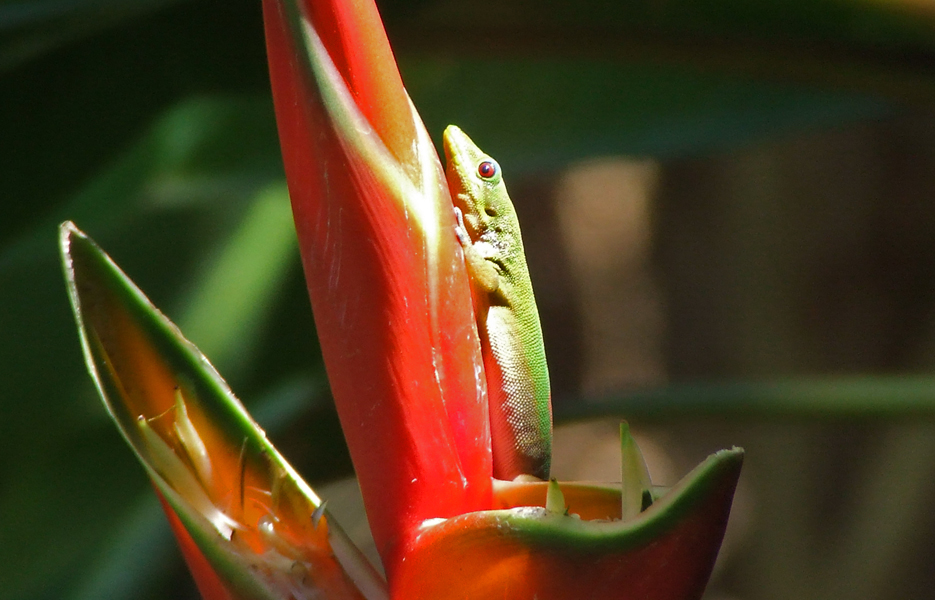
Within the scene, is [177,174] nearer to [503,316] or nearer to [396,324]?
[503,316]

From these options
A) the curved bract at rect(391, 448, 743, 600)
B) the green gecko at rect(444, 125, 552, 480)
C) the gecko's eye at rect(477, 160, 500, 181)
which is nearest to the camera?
the curved bract at rect(391, 448, 743, 600)

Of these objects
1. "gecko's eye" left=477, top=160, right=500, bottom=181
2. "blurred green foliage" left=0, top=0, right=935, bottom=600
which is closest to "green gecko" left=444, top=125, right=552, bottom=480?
"gecko's eye" left=477, top=160, right=500, bottom=181

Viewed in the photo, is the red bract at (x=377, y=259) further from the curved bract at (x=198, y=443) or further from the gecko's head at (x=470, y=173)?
the gecko's head at (x=470, y=173)

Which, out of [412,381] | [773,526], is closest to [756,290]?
[773,526]

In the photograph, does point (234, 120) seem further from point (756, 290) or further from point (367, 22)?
point (756, 290)

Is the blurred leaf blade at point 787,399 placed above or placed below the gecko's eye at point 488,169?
below

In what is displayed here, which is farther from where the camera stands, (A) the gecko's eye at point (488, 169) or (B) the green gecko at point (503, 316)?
(A) the gecko's eye at point (488, 169)

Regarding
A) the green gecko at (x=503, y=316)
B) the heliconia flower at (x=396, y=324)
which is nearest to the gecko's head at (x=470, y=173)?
the green gecko at (x=503, y=316)

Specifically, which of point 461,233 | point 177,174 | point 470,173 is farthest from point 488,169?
point 177,174

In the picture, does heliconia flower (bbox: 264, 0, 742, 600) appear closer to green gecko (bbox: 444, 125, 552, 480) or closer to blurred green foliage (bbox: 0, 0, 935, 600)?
green gecko (bbox: 444, 125, 552, 480)

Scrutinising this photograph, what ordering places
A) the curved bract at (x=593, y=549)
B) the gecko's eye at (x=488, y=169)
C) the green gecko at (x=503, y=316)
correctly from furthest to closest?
the gecko's eye at (x=488, y=169), the green gecko at (x=503, y=316), the curved bract at (x=593, y=549)
